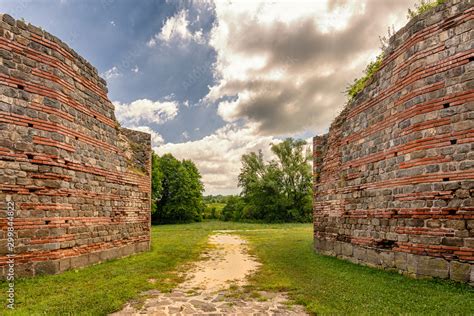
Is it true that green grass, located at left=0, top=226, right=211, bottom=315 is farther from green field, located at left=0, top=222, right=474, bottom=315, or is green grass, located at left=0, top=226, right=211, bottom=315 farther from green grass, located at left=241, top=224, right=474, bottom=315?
green grass, located at left=241, top=224, right=474, bottom=315

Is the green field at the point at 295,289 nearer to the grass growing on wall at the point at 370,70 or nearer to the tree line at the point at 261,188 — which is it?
the grass growing on wall at the point at 370,70

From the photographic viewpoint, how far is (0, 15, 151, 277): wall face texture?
7.53 meters

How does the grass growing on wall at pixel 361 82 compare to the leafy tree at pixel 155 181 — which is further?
the leafy tree at pixel 155 181

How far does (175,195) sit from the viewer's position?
141ft

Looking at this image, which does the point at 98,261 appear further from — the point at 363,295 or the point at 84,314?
the point at 363,295

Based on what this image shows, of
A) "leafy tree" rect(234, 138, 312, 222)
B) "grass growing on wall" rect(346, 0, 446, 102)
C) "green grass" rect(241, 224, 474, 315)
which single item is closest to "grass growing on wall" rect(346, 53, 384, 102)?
"grass growing on wall" rect(346, 0, 446, 102)

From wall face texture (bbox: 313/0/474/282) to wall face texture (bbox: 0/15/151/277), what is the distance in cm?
865

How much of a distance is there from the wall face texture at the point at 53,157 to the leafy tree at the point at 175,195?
3116 cm

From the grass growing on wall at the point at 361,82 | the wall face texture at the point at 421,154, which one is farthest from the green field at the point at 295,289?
the grass growing on wall at the point at 361,82

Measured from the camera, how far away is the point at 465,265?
6285 mm

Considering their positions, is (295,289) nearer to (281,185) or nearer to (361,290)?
(361,290)

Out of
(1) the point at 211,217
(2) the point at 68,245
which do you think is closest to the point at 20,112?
(2) the point at 68,245

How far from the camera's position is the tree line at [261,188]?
42062 mm

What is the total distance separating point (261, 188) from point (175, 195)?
1236 centimetres
